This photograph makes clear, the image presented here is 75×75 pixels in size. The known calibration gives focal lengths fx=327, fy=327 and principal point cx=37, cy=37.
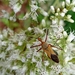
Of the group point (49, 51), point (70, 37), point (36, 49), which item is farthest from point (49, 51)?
point (70, 37)

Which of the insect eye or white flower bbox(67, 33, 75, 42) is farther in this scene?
white flower bbox(67, 33, 75, 42)

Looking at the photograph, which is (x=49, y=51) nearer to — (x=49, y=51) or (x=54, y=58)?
(x=49, y=51)

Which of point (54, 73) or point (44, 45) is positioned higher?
point (44, 45)

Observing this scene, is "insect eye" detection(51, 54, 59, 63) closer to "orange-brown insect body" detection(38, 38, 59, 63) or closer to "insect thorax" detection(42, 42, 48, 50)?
"orange-brown insect body" detection(38, 38, 59, 63)

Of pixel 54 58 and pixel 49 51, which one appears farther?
pixel 49 51

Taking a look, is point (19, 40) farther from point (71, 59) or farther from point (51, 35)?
point (71, 59)

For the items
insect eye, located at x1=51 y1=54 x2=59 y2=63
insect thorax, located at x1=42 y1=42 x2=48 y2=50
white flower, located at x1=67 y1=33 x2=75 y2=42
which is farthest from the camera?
white flower, located at x1=67 y1=33 x2=75 y2=42

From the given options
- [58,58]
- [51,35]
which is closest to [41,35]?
[51,35]

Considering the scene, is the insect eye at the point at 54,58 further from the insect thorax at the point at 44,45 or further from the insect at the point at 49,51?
the insect thorax at the point at 44,45

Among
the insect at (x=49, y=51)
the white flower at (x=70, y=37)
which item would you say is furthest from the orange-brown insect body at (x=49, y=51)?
the white flower at (x=70, y=37)

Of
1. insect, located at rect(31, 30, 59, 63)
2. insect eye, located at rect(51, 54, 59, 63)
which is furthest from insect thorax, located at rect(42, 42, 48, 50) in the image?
insect eye, located at rect(51, 54, 59, 63)

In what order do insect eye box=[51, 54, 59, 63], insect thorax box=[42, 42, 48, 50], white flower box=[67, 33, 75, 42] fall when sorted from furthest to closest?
1. white flower box=[67, 33, 75, 42]
2. insect thorax box=[42, 42, 48, 50]
3. insect eye box=[51, 54, 59, 63]
